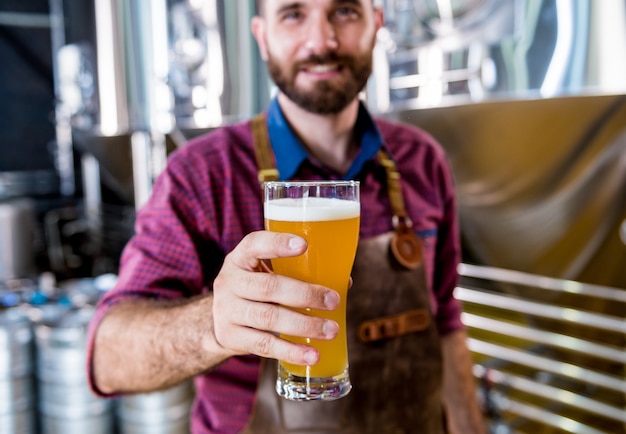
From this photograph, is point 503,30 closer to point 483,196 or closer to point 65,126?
point 483,196

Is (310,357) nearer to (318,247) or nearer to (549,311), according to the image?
(318,247)

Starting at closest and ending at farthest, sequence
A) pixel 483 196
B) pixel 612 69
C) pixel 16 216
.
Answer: pixel 612 69
pixel 483 196
pixel 16 216

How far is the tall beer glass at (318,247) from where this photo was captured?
527 millimetres

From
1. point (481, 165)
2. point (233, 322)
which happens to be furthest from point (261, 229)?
point (481, 165)

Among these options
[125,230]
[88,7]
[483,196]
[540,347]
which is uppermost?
[88,7]

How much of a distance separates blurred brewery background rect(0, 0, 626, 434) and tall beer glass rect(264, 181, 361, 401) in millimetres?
800

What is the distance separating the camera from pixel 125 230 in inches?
134

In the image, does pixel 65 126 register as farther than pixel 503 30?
Yes

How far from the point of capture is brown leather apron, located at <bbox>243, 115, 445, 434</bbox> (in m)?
0.88

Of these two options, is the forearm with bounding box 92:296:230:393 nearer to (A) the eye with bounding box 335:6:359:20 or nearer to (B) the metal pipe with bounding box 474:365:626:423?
(A) the eye with bounding box 335:6:359:20

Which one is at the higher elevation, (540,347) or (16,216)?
(16,216)

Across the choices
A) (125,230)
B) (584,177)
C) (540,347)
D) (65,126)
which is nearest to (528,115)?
(584,177)

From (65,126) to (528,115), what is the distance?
362 centimetres

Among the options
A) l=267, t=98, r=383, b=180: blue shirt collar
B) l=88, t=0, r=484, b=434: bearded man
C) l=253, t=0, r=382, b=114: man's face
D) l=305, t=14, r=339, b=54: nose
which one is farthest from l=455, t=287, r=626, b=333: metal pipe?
l=305, t=14, r=339, b=54: nose
